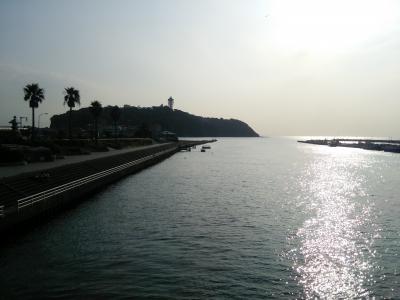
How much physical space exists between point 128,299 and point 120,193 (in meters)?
30.2

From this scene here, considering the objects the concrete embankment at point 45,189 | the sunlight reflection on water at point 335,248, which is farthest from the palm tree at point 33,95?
the sunlight reflection on water at point 335,248

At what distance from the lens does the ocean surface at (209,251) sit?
16.7 meters

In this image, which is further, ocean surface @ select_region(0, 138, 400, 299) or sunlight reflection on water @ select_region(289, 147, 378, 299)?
sunlight reflection on water @ select_region(289, 147, 378, 299)

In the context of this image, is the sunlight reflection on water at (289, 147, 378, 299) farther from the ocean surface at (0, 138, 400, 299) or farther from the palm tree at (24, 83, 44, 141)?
the palm tree at (24, 83, 44, 141)

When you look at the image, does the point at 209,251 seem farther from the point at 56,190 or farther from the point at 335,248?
the point at 56,190

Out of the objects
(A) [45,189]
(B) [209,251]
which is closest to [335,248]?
(B) [209,251]

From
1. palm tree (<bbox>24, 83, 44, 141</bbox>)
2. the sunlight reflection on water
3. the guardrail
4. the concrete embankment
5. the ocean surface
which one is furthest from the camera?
palm tree (<bbox>24, 83, 44, 141</bbox>)

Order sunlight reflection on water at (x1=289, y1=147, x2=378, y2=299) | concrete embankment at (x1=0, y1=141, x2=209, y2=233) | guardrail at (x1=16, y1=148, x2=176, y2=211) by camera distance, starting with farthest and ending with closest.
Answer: guardrail at (x1=16, y1=148, x2=176, y2=211)
concrete embankment at (x1=0, y1=141, x2=209, y2=233)
sunlight reflection on water at (x1=289, y1=147, x2=378, y2=299)

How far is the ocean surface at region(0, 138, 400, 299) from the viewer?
16672 mm

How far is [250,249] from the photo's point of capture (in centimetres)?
2258

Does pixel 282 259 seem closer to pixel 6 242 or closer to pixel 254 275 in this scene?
pixel 254 275

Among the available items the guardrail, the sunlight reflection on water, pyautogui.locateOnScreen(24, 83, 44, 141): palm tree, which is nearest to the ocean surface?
the sunlight reflection on water

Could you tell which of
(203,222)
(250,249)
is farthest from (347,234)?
(203,222)

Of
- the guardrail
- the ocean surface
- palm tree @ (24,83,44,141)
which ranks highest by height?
palm tree @ (24,83,44,141)
